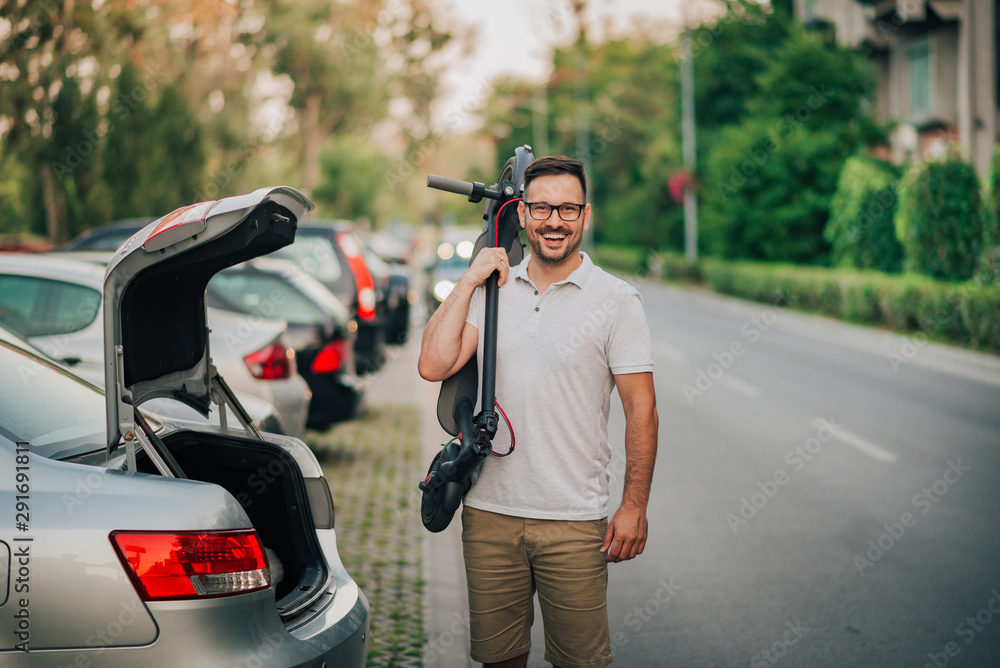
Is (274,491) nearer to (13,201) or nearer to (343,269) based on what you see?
(343,269)

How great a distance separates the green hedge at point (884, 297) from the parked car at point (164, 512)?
12.9 meters

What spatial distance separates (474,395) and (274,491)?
0.89m

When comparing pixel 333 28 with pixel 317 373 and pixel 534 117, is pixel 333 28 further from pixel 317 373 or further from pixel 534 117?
pixel 317 373

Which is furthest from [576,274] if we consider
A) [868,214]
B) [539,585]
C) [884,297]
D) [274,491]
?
[868,214]

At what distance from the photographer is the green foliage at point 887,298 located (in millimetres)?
14641

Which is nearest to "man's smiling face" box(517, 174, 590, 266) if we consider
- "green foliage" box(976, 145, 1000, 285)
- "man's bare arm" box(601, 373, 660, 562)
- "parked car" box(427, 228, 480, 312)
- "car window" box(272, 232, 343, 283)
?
"man's bare arm" box(601, 373, 660, 562)

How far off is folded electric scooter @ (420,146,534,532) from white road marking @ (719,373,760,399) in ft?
29.2

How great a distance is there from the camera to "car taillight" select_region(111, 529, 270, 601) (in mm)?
2514

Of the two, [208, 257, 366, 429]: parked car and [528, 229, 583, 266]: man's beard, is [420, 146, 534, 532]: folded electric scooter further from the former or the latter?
[208, 257, 366, 429]: parked car

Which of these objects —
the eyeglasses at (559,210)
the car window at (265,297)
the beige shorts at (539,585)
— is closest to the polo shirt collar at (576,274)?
the eyeglasses at (559,210)

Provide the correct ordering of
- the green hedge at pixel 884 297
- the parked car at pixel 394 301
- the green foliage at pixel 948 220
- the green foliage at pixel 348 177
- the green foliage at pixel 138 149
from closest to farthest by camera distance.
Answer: the parked car at pixel 394 301 < the green hedge at pixel 884 297 < the green foliage at pixel 948 220 < the green foliage at pixel 138 149 < the green foliage at pixel 348 177

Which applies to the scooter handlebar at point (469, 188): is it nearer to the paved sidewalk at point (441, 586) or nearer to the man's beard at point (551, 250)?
the man's beard at point (551, 250)

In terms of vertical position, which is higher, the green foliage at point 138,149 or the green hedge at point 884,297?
the green foliage at point 138,149

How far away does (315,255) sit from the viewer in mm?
10875
